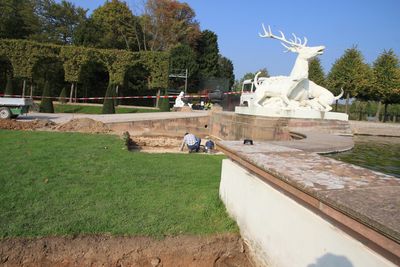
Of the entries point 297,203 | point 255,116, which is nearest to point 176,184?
point 297,203

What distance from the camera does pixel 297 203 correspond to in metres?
2.83

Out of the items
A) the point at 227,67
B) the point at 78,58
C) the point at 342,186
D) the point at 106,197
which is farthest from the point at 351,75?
the point at 227,67

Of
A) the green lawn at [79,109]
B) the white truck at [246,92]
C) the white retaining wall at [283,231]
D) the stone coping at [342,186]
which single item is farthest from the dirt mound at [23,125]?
the white truck at [246,92]

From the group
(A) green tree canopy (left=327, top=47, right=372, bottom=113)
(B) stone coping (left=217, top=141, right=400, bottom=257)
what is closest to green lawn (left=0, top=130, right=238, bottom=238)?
(B) stone coping (left=217, top=141, right=400, bottom=257)

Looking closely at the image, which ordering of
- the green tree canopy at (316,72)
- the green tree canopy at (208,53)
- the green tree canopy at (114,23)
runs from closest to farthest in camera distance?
the green tree canopy at (316,72), the green tree canopy at (114,23), the green tree canopy at (208,53)

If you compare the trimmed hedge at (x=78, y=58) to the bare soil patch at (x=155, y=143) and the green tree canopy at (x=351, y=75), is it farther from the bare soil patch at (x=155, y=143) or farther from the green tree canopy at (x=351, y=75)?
the bare soil patch at (x=155, y=143)

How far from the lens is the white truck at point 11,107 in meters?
16.4

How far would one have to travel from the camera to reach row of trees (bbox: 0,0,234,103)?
4200 centimetres

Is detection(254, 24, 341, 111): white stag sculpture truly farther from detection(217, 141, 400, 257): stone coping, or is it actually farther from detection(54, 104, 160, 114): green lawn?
detection(54, 104, 160, 114): green lawn

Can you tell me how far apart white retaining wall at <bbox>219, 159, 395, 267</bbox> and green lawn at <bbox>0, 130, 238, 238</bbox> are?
15.5 inches

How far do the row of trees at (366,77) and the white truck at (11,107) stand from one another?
24480mm

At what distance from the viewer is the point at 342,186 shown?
2.55 meters

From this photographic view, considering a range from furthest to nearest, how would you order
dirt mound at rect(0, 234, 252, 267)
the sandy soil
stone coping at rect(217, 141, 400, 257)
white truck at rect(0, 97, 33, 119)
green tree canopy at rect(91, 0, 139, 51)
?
green tree canopy at rect(91, 0, 139, 51) < white truck at rect(0, 97, 33, 119) < the sandy soil < dirt mound at rect(0, 234, 252, 267) < stone coping at rect(217, 141, 400, 257)

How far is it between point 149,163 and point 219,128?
36.9 ft
